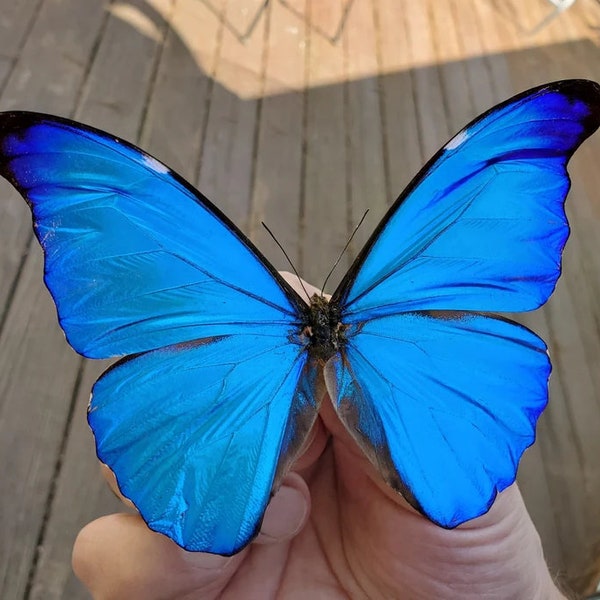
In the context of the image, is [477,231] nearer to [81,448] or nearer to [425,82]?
[81,448]

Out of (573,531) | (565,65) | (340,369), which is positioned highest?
(340,369)

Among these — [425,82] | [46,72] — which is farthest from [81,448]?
[425,82]

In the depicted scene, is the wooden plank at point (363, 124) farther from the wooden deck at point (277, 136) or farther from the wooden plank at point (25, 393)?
the wooden plank at point (25, 393)

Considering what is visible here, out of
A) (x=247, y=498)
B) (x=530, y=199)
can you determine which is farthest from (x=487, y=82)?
(x=247, y=498)

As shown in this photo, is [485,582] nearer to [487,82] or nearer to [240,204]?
[240,204]

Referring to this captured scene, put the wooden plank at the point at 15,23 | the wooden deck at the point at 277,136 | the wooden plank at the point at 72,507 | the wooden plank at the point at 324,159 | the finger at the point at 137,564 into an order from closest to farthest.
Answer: the finger at the point at 137,564 < the wooden plank at the point at 72,507 < the wooden deck at the point at 277,136 < the wooden plank at the point at 324,159 < the wooden plank at the point at 15,23

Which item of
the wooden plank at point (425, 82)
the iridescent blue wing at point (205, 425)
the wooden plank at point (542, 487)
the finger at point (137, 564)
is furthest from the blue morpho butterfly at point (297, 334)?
the wooden plank at point (425, 82)

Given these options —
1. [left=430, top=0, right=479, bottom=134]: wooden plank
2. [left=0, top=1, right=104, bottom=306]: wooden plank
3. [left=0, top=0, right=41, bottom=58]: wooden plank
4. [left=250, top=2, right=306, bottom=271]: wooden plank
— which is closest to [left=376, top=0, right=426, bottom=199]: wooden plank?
[left=430, top=0, right=479, bottom=134]: wooden plank
